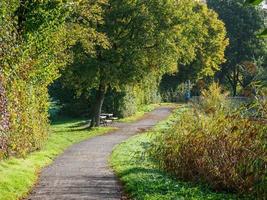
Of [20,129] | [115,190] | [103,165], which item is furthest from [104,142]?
[115,190]

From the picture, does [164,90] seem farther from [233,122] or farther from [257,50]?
A: [233,122]

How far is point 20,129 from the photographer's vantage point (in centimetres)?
1584

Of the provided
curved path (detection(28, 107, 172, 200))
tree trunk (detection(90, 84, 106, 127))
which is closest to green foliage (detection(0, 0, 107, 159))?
curved path (detection(28, 107, 172, 200))

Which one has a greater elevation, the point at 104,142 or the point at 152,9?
the point at 152,9

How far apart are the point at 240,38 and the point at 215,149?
208 ft

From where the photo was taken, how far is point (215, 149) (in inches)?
492

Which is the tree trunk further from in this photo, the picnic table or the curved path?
the curved path

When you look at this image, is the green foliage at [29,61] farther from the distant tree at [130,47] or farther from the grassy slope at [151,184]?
the distant tree at [130,47]

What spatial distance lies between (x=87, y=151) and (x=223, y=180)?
1048 centimetres

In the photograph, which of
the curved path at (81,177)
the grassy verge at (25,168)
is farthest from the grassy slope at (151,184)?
the grassy verge at (25,168)

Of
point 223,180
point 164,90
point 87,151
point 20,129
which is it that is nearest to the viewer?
point 223,180

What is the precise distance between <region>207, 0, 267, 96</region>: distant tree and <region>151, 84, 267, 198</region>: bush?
58.5 metres

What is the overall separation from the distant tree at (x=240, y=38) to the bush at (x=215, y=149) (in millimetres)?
58513

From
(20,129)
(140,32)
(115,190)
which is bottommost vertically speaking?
(115,190)
